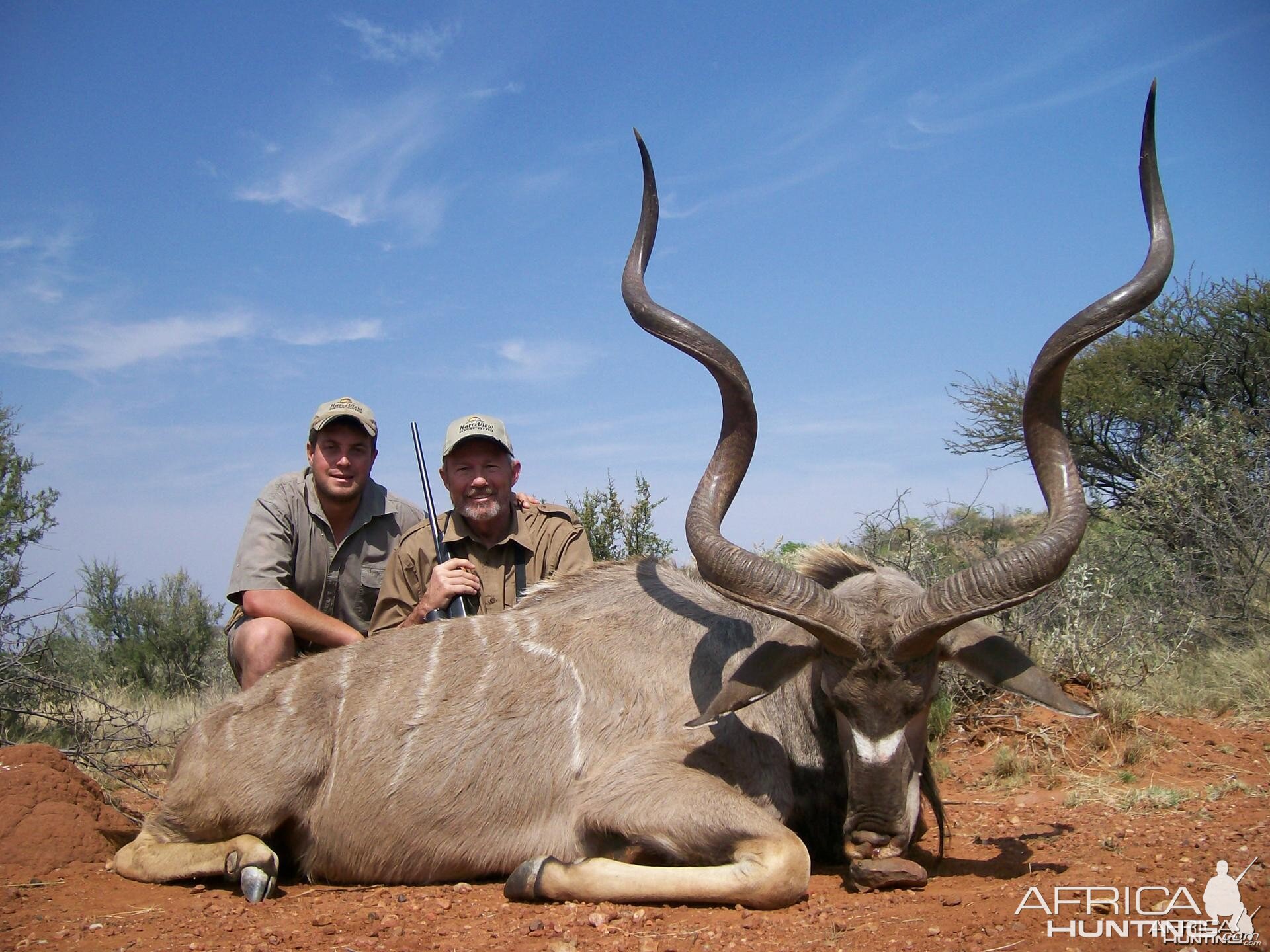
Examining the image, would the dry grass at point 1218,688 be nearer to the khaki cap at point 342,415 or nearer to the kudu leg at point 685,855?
the kudu leg at point 685,855

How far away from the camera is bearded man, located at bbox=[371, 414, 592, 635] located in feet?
18.3

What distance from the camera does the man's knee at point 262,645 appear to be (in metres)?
5.04

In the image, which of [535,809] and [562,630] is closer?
[535,809]

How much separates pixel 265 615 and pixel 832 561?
291 cm

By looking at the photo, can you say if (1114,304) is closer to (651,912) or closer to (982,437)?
(651,912)

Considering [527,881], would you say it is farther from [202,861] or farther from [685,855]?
[202,861]

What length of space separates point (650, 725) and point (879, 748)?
0.92 m

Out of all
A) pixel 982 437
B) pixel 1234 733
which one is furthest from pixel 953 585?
pixel 982 437

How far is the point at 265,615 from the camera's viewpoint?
5270mm

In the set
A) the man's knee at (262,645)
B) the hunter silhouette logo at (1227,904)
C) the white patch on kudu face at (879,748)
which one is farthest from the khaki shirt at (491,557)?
the hunter silhouette logo at (1227,904)

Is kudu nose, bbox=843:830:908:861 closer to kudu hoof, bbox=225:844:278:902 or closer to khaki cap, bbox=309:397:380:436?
kudu hoof, bbox=225:844:278:902

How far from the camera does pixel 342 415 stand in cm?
571

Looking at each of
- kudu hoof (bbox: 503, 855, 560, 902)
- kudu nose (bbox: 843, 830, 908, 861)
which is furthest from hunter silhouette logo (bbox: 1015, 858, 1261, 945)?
kudu hoof (bbox: 503, 855, 560, 902)

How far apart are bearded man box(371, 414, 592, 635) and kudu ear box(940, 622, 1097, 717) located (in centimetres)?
250
